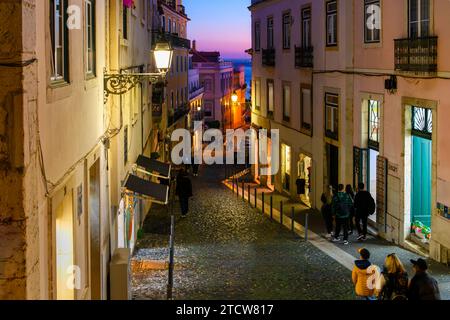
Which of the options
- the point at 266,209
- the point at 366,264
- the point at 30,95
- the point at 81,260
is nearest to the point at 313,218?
the point at 266,209

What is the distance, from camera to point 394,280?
1018 centimetres

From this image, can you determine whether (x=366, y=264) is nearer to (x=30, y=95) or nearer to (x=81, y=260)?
(x=81, y=260)

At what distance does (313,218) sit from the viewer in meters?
22.8

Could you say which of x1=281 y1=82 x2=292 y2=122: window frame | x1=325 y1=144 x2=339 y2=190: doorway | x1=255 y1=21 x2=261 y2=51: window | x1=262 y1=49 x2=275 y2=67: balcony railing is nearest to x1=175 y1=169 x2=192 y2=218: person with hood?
x1=325 y1=144 x2=339 y2=190: doorway

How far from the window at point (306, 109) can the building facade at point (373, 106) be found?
40 mm

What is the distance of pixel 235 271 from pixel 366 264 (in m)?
4.24

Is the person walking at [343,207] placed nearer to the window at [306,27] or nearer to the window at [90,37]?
the window at [90,37]

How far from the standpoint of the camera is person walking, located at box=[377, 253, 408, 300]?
10125 millimetres

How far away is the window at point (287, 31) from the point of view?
28300 mm

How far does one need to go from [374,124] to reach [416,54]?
12.7ft

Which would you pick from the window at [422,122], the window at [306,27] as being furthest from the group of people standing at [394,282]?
the window at [306,27]

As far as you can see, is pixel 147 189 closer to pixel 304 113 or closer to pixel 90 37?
pixel 90 37

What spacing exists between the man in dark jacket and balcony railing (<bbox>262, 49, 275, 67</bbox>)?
22.2 meters

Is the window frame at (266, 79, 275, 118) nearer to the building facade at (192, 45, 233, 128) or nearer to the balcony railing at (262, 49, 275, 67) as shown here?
the balcony railing at (262, 49, 275, 67)
